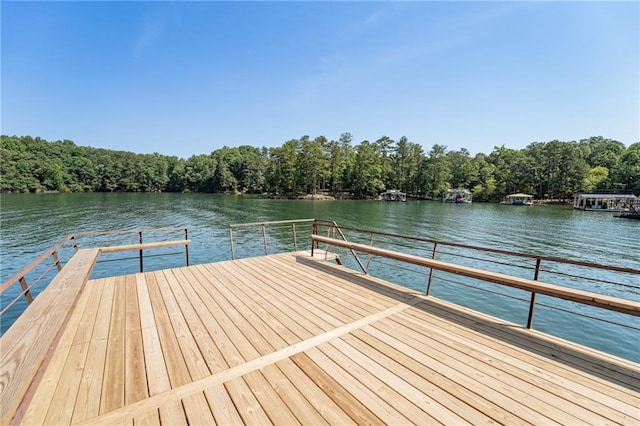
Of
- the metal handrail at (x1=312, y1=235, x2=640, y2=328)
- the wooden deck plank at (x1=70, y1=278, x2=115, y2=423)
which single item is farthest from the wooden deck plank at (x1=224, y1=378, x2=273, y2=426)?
the metal handrail at (x1=312, y1=235, x2=640, y2=328)

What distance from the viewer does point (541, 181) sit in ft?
199

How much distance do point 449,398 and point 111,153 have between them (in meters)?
114

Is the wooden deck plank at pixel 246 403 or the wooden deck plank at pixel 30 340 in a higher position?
the wooden deck plank at pixel 30 340

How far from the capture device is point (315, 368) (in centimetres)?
254

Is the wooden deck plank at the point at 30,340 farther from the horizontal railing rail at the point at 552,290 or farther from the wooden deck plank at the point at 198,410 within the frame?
the horizontal railing rail at the point at 552,290

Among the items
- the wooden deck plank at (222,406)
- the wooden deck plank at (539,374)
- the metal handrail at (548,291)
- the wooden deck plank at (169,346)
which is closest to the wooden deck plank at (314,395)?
the wooden deck plank at (222,406)

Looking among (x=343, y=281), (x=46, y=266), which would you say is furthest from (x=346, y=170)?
(x=343, y=281)

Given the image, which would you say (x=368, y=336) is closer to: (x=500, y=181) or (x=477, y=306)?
(x=477, y=306)

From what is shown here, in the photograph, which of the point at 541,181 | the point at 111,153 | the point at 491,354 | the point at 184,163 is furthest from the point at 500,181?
the point at 111,153

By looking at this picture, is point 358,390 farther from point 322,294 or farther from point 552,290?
point 552,290

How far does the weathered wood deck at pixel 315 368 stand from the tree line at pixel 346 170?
60.9 meters

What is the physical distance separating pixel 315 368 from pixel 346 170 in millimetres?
68783

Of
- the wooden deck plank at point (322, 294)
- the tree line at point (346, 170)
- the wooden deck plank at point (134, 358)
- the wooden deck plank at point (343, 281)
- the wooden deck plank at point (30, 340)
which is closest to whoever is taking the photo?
the wooden deck plank at point (30, 340)

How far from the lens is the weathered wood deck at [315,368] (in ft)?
6.57
